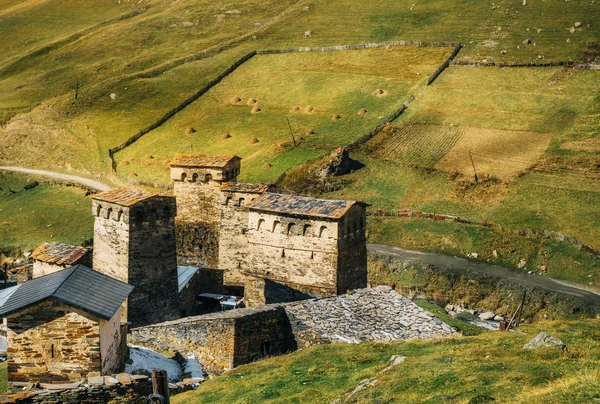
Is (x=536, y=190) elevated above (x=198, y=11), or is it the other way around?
(x=198, y=11)

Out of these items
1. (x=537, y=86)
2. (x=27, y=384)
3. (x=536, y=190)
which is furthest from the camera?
(x=537, y=86)

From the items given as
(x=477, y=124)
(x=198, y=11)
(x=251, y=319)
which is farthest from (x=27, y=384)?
(x=198, y=11)

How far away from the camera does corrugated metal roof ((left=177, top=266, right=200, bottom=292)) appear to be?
157ft

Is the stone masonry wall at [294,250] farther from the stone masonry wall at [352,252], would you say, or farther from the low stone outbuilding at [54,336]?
the low stone outbuilding at [54,336]

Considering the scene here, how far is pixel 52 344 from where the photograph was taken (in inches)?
1136

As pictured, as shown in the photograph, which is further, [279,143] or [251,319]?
[279,143]

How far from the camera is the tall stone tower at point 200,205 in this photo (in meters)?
53.0

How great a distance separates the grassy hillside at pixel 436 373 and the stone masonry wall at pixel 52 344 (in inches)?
134

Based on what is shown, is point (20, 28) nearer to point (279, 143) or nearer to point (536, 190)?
point (279, 143)

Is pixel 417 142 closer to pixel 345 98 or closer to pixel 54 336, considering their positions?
pixel 345 98

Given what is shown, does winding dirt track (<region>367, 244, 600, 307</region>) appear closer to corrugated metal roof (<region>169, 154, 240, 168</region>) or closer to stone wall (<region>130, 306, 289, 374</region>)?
corrugated metal roof (<region>169, 154, 240, 168</region>)

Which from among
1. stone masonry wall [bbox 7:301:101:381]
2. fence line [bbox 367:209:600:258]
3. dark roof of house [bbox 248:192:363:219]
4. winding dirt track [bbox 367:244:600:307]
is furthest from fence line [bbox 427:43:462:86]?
stone masonry wall [bbox 7:301:101:381]

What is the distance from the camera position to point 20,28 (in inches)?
6762

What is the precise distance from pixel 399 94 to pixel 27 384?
81562 millimetres
